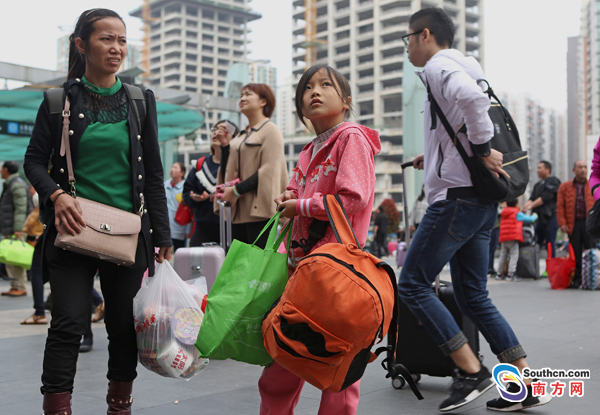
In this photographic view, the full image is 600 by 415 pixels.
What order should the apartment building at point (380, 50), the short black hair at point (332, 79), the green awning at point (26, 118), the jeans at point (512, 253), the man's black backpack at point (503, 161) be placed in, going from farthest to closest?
the apartment building at point (380, 50) → the green awning at point (26, 118) → the jeans at point (512, 253) → the man's black backpack at point (503, 161) → the short black hair at point (332, 79)

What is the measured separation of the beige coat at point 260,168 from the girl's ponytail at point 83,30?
6.76 feet

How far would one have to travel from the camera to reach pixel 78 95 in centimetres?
294

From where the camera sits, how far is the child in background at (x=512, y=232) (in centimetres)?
1290

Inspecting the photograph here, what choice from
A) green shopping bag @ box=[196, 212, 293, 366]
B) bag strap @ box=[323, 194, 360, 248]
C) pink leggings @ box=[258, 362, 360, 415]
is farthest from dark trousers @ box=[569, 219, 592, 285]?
green shopping bag @ box=[196, 212, 293, 366]

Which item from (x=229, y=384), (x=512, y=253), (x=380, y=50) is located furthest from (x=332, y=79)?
(x=380, y=50)

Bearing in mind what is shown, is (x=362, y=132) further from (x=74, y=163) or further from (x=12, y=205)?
(x=12, y=205)

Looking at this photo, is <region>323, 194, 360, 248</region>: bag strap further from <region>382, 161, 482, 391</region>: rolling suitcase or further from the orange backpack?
<region>382, 161, 482, 391</region>: rolling suitcase

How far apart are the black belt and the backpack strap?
5.20 feet

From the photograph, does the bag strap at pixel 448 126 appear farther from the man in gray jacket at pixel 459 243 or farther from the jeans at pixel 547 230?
the jeans at pixel 547 230

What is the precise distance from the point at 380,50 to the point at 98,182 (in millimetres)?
115693

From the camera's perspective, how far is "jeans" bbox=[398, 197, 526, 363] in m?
3.41

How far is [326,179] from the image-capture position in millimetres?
2762

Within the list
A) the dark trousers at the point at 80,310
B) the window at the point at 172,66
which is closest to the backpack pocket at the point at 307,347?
the dark trousers at the point at 80,310

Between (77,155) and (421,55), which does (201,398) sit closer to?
(77,155)
